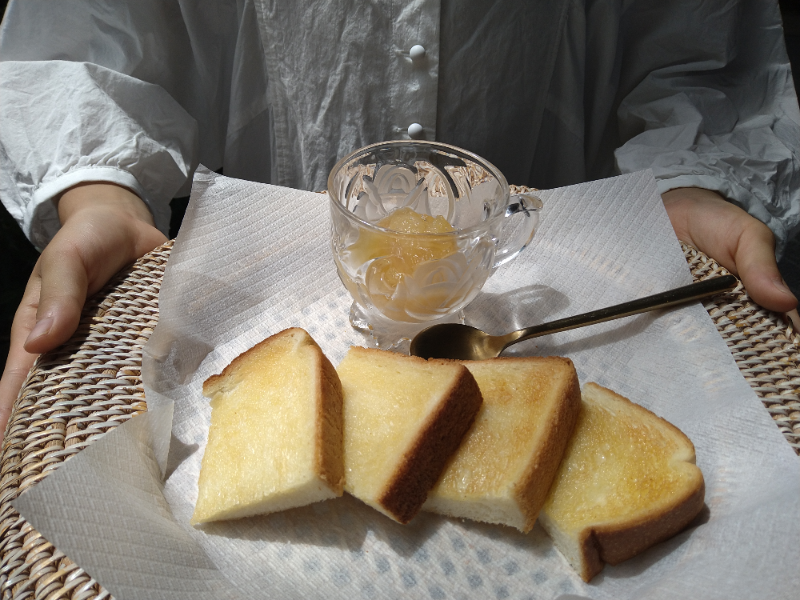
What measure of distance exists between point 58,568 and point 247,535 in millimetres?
198

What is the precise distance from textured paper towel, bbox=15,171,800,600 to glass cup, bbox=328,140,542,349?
0.35ft

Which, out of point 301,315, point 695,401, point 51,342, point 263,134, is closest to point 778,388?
point 695,401

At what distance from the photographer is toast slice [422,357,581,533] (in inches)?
26.4

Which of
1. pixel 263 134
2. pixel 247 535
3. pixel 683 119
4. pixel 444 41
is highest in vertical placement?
pixel 444 41

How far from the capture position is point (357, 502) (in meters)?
0.73

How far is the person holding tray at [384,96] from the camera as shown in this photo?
121 centimetres

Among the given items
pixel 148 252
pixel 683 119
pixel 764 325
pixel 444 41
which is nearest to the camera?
pixel 764 325

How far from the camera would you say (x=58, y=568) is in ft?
1.98

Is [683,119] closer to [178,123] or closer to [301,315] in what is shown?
[301,315]

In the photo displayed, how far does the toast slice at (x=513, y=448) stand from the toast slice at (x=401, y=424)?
1.0 inches

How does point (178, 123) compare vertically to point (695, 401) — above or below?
above

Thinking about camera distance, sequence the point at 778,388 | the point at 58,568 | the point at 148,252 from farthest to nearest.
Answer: the point at 148,252 < the point at 778,388 < the point at 58,568

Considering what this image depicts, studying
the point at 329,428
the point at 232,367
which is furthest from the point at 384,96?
the point at 329,428

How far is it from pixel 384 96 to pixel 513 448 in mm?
939
